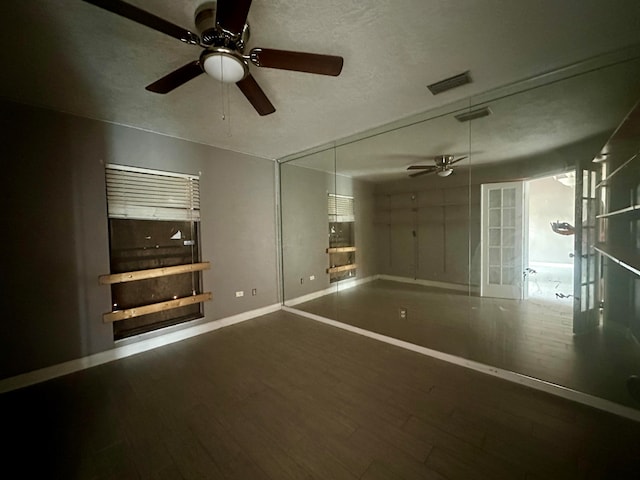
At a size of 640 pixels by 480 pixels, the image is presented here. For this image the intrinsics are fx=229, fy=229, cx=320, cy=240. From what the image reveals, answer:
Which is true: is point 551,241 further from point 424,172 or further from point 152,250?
point 152,250

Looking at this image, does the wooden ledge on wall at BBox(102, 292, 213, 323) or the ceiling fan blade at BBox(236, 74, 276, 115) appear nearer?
the ceiling fan blade at BBox(236, 74, 276, 115)

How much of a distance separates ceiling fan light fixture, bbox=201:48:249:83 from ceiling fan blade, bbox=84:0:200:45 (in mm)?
119

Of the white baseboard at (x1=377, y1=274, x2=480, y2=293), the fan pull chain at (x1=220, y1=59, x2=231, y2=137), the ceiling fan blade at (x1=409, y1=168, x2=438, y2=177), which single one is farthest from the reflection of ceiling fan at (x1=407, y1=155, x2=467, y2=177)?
the fan pull chain at (x1=220, y1=59, x2=231, y2=137)

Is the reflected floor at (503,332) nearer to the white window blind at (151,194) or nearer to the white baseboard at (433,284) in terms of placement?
the white baseboard at (433,284)

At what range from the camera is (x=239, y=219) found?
3.72 meters

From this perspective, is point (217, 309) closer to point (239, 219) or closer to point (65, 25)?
point (239, 219)

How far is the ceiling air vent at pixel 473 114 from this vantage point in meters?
2.38

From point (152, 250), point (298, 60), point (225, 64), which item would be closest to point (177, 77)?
point (225, 64)

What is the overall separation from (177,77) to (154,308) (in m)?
2.60

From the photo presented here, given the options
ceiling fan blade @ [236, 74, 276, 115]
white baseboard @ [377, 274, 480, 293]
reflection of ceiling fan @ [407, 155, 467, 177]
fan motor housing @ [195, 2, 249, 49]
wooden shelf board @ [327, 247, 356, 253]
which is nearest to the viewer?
fan motor housing @ [195, 2, 249, 49]

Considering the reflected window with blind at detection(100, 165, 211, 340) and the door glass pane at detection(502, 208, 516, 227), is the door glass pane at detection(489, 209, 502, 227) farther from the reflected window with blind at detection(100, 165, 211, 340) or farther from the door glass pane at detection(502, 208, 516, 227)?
the reflected window with blind at detection(100, 165, 211, 340)

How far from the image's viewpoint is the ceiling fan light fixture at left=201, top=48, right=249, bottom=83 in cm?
138

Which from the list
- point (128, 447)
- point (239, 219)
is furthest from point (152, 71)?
point (128, 447)

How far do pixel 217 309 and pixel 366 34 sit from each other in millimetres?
3611
